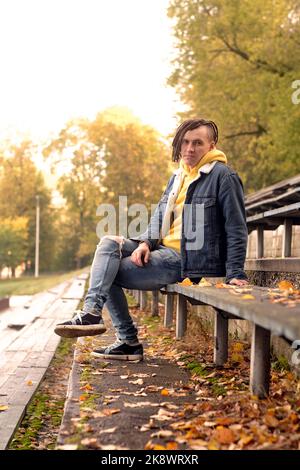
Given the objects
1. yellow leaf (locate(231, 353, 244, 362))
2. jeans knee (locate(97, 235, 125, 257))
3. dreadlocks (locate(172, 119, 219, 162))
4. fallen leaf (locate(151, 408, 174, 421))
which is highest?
dreadlocks (locate(172, 119, 219, 162))

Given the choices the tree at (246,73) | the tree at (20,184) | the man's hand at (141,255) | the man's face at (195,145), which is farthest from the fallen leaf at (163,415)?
the tree at (20,184)

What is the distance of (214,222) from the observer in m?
4.84

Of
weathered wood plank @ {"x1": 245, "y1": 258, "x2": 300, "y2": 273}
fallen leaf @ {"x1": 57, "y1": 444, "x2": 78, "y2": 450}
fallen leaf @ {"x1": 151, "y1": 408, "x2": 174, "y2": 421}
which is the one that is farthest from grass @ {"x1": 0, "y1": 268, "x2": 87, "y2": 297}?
fallen leaf @ {"x1": 57, "y1": 444, "x2": 78, "y2": 450}

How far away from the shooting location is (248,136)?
21516mm

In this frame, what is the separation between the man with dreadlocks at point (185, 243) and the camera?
473cm

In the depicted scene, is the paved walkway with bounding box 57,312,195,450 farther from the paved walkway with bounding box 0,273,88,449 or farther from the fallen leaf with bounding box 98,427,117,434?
the paved walkway with bounding box 0,273,88,449

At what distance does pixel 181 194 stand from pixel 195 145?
0.40 meters

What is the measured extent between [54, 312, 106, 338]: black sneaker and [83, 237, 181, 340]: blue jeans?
0.05 m

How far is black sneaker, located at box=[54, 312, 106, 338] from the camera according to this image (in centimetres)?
463

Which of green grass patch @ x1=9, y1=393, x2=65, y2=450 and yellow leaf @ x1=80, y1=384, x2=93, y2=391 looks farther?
green grass patch @ x1=9, y1=393, x2=65, y2=450

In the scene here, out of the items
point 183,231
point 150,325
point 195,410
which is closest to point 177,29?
point 150,325

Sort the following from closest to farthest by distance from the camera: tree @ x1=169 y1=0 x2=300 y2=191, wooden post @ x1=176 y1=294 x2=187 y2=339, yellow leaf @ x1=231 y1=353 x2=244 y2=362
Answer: yellow leaf @ x1=231 y1=353 x2=244 y2=362 → wooden post @ x1=176 y1=294 x2=187 y2=339 → tree @ x1=169 y1=0 x2=300 y2=191
